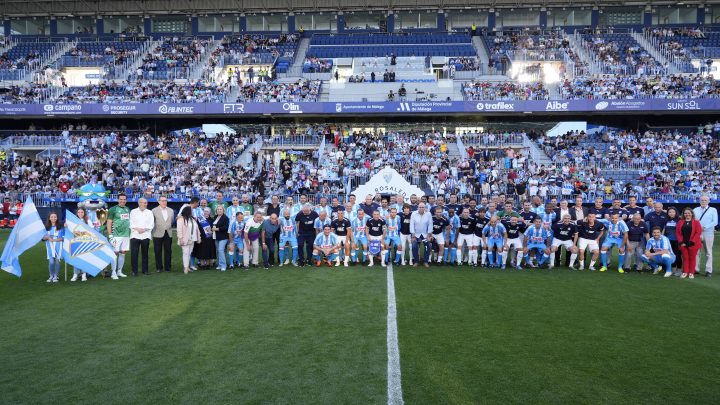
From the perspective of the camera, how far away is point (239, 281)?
10742 millimetres

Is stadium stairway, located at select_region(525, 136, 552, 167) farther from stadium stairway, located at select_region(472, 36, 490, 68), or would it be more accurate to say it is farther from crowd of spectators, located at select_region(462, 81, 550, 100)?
stadium stairway, located at select_region(472, 36, 490, 68)

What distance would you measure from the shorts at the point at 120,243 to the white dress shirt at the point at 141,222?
142 mm

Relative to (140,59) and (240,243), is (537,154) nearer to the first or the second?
(240,243)

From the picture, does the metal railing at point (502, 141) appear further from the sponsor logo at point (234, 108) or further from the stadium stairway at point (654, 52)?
the sponsor logo at point (234, 108)

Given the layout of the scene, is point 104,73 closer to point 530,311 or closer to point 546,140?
point 546,140

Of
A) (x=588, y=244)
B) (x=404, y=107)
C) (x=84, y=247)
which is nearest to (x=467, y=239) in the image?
(x=588, y=244)

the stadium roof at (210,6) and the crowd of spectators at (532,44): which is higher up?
the stadium roof at (210,6)

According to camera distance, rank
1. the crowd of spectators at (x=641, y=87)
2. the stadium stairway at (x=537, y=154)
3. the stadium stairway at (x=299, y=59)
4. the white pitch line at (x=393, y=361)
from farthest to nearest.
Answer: the stadium stairway at (x=299, y=59), the crowd of spectators at (x=641, y=87), the stadium stairway at (x=537, y=154), the white pitch line at (x=393, y=361)

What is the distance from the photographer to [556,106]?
3319 centimetres

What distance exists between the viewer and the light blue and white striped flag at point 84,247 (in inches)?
428

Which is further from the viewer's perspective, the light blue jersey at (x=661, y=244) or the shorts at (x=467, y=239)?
the shorts at (x=467, y=239)

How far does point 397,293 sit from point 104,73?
3718 cm

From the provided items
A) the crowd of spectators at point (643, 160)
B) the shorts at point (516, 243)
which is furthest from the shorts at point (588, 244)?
the crowd of spectators at point (643, 160)

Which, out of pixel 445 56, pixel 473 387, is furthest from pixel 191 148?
pixel 473 387
